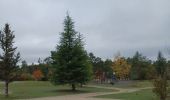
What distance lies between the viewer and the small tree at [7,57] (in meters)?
38.6

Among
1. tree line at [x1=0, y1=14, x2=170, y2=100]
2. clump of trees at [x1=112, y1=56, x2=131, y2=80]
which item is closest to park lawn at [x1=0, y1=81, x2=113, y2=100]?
tree line at [x1=0, y1=14, x2=170, y2=100]

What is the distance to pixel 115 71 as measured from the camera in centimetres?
Answer: 9694

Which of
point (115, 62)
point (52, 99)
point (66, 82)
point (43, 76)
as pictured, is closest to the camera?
point (52, 99)

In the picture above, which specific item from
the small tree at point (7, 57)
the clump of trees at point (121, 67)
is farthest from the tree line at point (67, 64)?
the clump of trees at point (121, 67)

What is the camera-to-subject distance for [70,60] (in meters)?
48.0

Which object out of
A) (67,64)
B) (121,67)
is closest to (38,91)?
(67,64)

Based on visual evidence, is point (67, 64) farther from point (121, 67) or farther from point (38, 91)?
point (121, 67)

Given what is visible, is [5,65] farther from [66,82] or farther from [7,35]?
[66,82]

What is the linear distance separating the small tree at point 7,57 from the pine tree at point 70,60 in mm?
9501

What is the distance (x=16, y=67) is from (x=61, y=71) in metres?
9.58

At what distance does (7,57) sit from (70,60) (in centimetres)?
1126

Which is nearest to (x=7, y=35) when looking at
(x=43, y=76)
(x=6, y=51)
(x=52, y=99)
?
(x=6, y=51)

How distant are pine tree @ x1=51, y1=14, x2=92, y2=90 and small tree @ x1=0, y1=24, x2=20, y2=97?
950 cm

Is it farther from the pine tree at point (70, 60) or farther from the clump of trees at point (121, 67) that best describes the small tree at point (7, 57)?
the clump of trees at point (121, 67)
